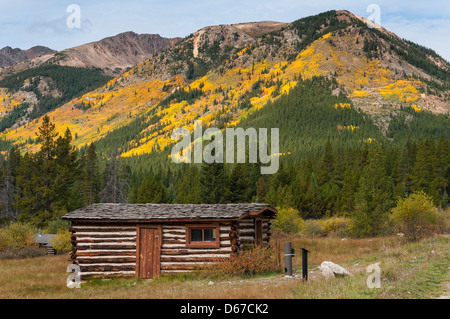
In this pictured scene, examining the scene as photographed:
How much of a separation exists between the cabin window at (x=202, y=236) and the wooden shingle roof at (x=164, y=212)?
74cm

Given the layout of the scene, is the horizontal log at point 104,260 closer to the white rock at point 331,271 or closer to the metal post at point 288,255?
the metal post at point 288,255

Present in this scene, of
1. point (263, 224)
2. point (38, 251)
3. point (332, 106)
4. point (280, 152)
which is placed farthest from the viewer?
point (332, 106)

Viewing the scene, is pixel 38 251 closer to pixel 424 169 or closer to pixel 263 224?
pixel 263 224

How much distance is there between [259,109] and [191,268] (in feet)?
584

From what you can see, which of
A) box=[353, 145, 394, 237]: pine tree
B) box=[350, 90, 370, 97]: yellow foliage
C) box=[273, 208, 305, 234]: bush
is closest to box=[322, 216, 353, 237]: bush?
box=[273, 208, 305, 234]: bush

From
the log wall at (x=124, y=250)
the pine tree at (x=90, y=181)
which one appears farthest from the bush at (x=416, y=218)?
the pine tree at (x=90, y=181)

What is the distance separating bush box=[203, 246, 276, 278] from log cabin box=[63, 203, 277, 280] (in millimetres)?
956

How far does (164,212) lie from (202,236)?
97.1 inches

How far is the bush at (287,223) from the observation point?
153 feet

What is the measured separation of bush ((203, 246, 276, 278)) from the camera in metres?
19.9

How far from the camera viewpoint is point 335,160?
9394 cm

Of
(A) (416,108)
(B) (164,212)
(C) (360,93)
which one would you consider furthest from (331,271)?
(C) (360,93)

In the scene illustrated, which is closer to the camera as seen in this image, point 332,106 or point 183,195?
point 183,195
